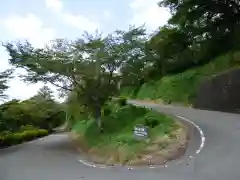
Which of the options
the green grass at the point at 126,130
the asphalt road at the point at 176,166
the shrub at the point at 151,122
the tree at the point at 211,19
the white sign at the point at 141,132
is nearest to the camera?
the asphalt road at the point at 176,166

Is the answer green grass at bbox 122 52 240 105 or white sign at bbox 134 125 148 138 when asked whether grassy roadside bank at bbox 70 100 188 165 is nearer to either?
white sign at bbox 134 125 148 138

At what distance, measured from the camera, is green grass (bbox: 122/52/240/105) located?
26.1 m

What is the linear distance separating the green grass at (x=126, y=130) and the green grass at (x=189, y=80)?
646 centimetres

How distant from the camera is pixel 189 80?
98.4 ft

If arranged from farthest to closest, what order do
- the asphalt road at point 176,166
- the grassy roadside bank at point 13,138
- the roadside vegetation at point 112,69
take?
the grassy roadside bank at point 13,138 → the roadside vegetation at point 112,69 → the asphalt road at point 176,166

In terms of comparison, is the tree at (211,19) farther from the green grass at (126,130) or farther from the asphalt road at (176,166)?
the asphalt road at (176,166)

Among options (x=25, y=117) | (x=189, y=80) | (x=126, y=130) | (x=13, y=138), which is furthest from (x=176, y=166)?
(x=25, y=117)

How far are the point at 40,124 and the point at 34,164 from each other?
29.5 m

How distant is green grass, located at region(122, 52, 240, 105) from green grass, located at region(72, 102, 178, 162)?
6.46 metres

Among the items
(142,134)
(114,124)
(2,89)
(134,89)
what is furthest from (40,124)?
(142,134)

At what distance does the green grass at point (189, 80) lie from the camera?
2611cm

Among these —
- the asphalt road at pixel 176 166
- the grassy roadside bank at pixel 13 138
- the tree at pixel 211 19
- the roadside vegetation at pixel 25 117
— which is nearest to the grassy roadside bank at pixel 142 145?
the asphalt road at pixel 176 166

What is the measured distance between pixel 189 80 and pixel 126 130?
41.3 ft

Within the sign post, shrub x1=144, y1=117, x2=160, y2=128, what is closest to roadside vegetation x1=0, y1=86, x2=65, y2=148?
shrub x1=144, y1=117, x2=160, y2=128
